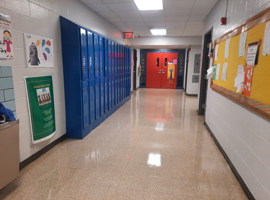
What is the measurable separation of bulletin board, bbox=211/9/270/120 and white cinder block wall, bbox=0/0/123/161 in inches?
106

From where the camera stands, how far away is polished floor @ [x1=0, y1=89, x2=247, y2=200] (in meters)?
1.90

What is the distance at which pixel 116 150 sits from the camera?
9.46 feet

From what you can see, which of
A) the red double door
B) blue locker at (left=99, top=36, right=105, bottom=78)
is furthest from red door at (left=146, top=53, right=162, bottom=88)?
blue locker at (left=99, top=36, right=105, bottom=78)

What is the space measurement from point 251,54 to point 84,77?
2527 mm

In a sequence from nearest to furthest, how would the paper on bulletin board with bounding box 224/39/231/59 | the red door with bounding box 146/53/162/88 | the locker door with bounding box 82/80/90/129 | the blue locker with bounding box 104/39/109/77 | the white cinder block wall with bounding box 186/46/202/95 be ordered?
the paper on bulletin board with bounding box 224/39/231/59
the locker door with bounding box 82/80/90/129
the blue locker with bounding box 104/39/109/77
the white cinder block wall with bounding box 186/46/202/95
the red door with bounding box 146/53/162/88

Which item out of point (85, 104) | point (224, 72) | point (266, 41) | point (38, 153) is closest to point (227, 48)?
point (224, 72)

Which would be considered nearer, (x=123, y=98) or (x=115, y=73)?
(x=115, y=73)

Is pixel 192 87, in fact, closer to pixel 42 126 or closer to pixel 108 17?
pixel 108 17

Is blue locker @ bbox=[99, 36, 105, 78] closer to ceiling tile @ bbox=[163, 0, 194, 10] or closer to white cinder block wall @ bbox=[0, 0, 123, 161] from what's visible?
white cinder block wall @ bbox=[0, 0, 123, 161]

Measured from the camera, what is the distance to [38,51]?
253 centimetres

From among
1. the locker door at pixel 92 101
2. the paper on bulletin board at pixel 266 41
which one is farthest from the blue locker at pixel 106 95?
the paper on bulletin board at pixel 266 41

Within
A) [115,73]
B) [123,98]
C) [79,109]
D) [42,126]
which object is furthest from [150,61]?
[42,126]

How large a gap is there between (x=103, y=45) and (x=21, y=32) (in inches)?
79.1

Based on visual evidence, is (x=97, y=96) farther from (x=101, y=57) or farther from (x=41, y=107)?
(x=41, y=107)
